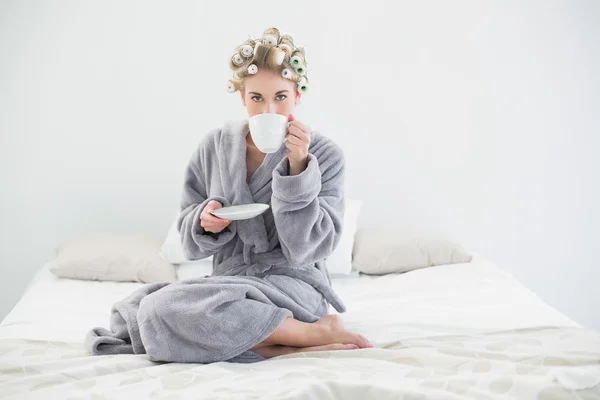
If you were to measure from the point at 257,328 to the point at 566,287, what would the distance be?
2.27 m

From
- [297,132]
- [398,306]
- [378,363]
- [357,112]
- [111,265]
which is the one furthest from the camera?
[357,112]

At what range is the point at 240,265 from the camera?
5.83 feet

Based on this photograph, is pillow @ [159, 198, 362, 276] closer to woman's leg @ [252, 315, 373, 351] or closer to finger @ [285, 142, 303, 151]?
woman's leg @ [252, 315, 373, 351]

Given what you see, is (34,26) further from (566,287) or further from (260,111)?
(566,287)

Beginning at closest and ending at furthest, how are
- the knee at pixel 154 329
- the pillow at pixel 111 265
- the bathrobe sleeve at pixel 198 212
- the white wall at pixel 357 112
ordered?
the knee at pixel 154 329
the bathrobe sleeve at pixel 198 212
the pillow at pixel 111 265
the white wall at pixel 357 112

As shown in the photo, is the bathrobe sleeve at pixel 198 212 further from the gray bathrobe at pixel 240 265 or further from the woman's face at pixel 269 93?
the woman's face at pixel 269 93

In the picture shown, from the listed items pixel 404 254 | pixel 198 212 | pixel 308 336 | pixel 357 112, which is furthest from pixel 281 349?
pixel 357 112

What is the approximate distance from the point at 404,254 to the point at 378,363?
1206 millimetres

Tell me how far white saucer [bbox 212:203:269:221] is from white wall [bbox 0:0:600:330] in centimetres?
155

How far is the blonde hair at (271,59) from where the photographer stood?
65.8 inches

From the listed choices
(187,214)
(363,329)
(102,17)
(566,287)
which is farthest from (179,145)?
(566,287)

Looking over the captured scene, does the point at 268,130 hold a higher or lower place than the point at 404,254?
higher

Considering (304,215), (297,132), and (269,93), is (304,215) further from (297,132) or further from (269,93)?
(269,93)

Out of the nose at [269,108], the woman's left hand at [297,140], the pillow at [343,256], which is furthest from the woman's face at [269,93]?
the pillow at [343,256]
